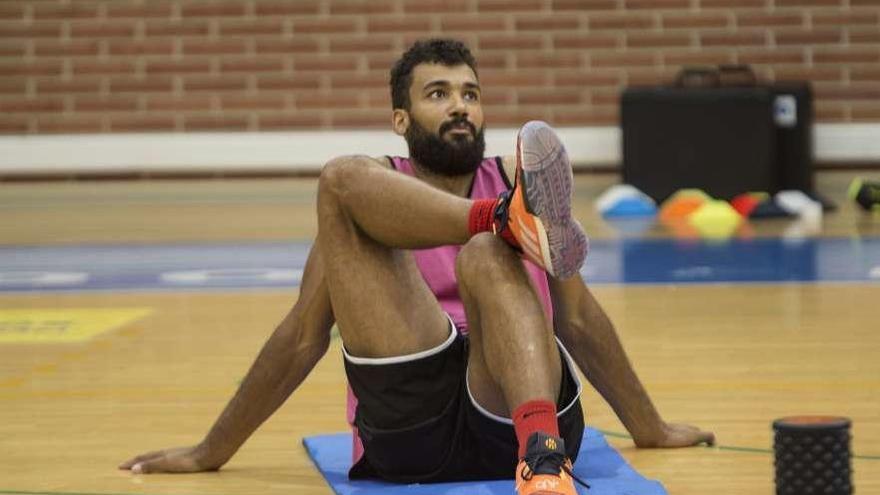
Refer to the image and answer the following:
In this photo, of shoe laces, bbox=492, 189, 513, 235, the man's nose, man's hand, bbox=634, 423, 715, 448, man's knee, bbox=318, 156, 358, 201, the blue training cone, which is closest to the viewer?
shoe laces, bbox=492, 189, 513, 235

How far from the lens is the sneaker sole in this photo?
11.1 feet

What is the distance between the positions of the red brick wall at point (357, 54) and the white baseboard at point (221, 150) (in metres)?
0.10

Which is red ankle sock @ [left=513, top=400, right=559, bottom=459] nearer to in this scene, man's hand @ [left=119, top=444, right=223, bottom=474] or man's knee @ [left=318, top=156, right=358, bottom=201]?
man's knee @ [left=318, top=156, right=358, bottom=201]

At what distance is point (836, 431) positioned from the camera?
3145 mm

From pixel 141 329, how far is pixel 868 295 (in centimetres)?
273

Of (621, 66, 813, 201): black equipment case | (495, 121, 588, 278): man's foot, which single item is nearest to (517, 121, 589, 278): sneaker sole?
(495, 121, 588, 278): man's foot

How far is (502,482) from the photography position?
3.78 meters

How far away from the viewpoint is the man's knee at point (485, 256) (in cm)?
348

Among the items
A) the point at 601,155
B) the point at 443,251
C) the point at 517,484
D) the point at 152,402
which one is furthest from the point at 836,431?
the point at 601,155

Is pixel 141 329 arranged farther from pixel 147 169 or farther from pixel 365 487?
pixel 147 169

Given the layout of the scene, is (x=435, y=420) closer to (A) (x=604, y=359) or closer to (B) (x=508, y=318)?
(B) (x=508, y=318)

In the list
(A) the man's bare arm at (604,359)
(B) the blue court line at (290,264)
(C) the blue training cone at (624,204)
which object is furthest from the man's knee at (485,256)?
(C) the blue training cone at (624,204)

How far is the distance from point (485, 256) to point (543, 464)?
1.38 ft

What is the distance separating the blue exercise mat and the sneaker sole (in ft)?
1.74
